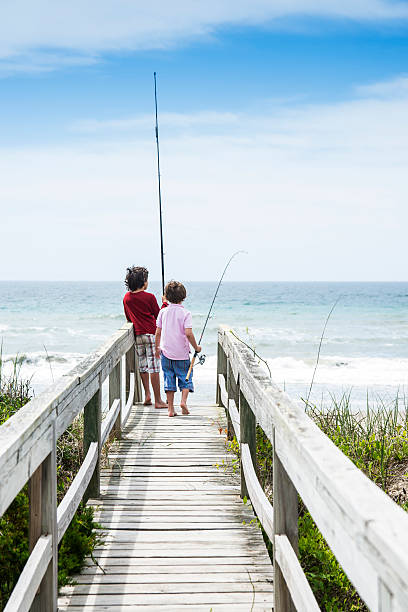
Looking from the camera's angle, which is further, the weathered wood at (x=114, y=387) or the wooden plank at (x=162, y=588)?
the weathered wood at (x=114, y=387)

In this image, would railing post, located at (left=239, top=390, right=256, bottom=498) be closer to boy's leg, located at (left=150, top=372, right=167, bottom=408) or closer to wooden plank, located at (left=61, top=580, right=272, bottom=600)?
wooden plank, located at (left=61, top=580, right=272, bottom=600)

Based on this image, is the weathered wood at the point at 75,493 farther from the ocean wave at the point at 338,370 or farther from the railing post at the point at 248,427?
the ocean wave at the point at 338,370

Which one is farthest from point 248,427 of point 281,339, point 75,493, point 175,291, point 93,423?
point 281,339

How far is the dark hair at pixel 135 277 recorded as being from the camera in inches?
262

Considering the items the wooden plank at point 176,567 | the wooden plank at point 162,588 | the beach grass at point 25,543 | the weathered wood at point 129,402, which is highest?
the beach grass at point 25,543

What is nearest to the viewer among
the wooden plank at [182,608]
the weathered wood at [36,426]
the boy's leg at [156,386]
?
the weathered wood at [36,426]

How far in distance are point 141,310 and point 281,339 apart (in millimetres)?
22697

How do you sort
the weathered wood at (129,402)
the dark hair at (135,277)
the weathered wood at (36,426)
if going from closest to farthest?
the weathered wood at (36,426) < the weathered wood at (129,402) < the dark hair at (135,277)

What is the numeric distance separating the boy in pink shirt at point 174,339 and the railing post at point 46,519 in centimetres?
387

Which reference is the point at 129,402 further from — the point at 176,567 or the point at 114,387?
the point at 176,567

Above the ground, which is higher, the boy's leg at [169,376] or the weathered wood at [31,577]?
the weathered wood at [31,577]

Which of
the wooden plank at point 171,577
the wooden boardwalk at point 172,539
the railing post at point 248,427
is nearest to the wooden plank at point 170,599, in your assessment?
the wooden boardwalk at point 172,539

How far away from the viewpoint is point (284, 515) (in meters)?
2.38

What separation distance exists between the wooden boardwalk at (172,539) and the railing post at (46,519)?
11.2 inches
